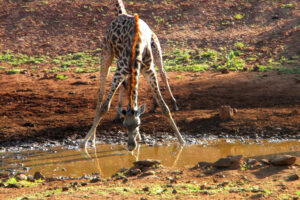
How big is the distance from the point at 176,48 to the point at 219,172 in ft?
36.7

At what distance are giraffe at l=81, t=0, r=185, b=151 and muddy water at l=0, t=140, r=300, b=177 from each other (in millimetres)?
450

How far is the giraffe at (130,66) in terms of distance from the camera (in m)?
8.19

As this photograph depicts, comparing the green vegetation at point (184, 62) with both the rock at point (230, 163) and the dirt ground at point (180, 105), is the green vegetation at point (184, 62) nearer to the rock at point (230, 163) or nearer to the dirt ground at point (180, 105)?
the dirt ground at point (180, 105)

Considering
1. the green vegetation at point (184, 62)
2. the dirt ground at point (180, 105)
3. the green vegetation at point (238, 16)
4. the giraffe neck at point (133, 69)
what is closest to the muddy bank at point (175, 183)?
the giraffe neck at point (133, 69)

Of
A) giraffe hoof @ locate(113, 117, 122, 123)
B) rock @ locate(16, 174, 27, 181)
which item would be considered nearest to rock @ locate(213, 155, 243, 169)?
rock @ locate(16, 174, 27, 181)

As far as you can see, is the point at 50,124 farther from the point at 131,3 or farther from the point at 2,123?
the point at 131,3

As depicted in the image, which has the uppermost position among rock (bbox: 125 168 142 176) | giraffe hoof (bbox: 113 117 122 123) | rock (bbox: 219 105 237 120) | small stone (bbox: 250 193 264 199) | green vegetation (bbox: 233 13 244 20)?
green vegetation (bbox: 233 13 244 20)

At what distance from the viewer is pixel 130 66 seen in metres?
8.30

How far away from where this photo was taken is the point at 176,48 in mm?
17844

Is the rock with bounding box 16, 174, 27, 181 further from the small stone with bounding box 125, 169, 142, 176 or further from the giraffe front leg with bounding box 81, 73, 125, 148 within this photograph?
the giraffe front leg with bounding box 81, 73, 125, 148

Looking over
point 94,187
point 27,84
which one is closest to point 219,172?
point 94,187

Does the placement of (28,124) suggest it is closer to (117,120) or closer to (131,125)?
(117,120)

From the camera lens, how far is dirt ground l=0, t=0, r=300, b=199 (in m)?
6.74

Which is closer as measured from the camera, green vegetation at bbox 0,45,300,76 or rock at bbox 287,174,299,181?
rock at bbox 287,174,299,181
